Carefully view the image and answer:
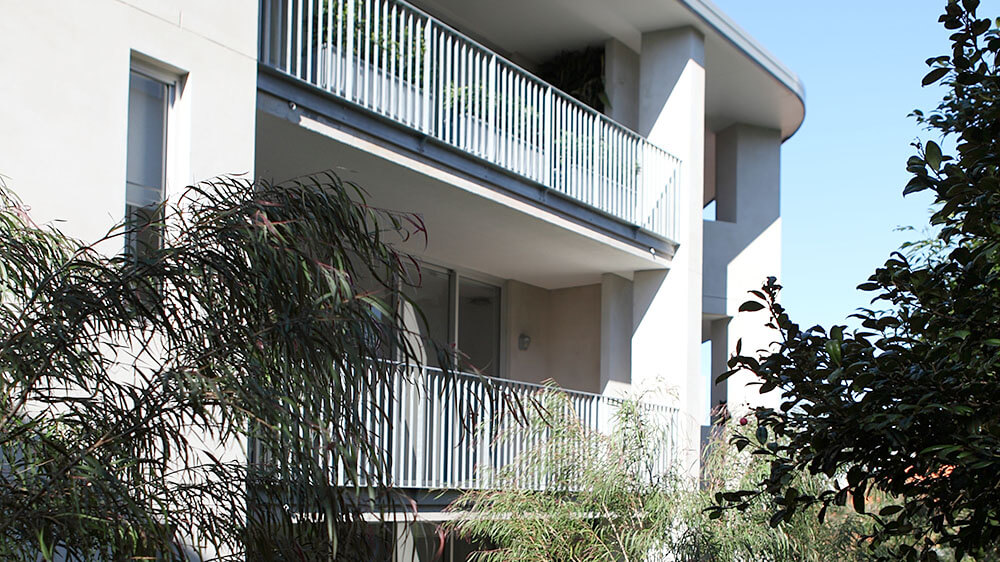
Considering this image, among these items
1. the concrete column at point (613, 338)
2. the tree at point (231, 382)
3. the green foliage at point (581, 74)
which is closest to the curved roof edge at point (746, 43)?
the green foliage at point (581, 74)

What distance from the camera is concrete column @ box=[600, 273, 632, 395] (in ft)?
47.9

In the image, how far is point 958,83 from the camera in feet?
13.4

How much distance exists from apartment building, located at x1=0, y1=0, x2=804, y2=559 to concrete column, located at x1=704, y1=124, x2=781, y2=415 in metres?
0.03

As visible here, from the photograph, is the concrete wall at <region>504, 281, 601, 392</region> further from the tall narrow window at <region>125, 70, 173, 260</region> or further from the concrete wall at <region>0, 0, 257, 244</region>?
the tall narrow window at <region>125, 70, 173, 260</region>

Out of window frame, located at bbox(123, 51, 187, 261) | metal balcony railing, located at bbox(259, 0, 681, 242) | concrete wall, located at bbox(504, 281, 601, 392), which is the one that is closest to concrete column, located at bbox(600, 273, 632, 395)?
concrete wall, located at bbox(504, 281, 601, 392)

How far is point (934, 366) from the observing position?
3645mm

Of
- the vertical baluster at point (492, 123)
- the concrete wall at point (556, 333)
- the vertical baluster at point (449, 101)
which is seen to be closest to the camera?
the vertical baluster at point (449, 101)

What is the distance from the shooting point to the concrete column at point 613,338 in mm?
14609

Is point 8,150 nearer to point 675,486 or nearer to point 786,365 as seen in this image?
point 786,365

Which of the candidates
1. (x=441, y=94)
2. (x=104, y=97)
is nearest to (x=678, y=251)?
(x=441, y=94)

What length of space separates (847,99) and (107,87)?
33.9ft

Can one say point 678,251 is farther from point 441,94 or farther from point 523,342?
point 441,94

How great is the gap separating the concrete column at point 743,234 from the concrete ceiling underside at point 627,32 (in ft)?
3.15

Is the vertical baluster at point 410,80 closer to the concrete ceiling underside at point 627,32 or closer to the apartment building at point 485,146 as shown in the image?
the apartment building at point 485,146
